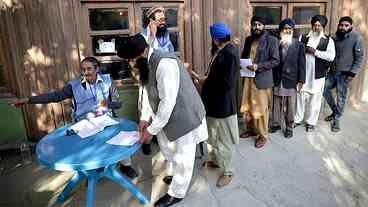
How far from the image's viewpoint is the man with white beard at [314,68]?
4.02 m

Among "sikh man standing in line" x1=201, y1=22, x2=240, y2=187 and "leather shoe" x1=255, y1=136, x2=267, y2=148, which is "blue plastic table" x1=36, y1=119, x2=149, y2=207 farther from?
"leather shoe" x1=255, y1=136, x2=267, y2=148

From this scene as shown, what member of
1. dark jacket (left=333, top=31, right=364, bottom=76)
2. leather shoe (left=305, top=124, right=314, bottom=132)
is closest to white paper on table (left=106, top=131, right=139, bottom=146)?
leather shoe (left=305, top=124, right=314, bottom=132)

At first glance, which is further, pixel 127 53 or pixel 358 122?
pixel 358 122

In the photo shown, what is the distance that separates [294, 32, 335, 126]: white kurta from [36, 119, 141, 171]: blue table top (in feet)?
9.44

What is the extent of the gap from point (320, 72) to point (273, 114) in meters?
0.89

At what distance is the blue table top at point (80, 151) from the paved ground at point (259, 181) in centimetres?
73

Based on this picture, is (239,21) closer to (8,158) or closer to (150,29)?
(150,29)

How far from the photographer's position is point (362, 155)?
364 cm

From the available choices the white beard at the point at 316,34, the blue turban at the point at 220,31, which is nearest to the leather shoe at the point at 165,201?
the blue turban at the point at 220,31

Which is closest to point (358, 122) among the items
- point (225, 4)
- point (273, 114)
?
point (273, 114)

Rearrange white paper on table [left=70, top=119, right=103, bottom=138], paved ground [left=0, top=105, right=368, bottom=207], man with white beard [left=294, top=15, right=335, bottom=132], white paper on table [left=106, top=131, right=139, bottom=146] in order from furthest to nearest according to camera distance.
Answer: man with white beard [left=294, top=15, right=335, bottom=132]
paved ground [left=0, top=105, right=368, bottom=207]
white paper on table [left=70, top=119, right=103, bottom=138]
white paper on table [left=106, top=131, right=139, bottom=146]

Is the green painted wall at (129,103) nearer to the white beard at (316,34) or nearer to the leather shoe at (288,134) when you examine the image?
the leather shoe at (288,134)

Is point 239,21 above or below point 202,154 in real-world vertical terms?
above

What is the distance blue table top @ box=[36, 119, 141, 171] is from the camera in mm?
2152
